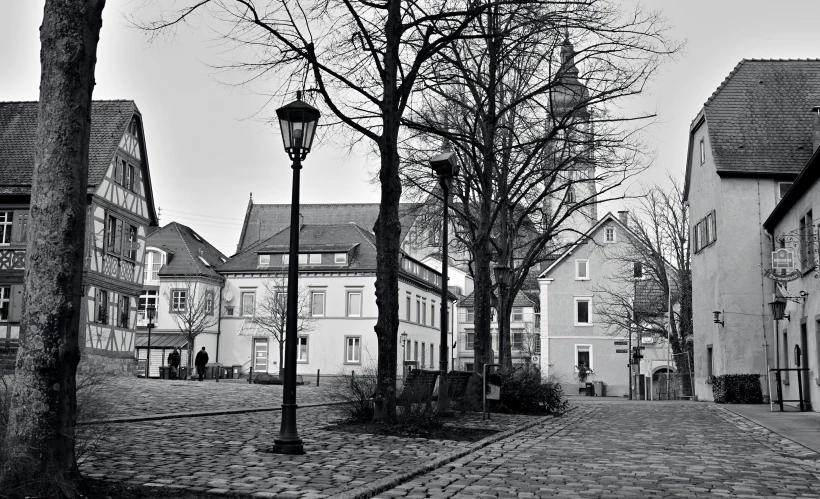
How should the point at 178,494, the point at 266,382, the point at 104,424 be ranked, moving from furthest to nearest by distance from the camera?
the point at 266,382
the point at 104,424
the point at 178,494

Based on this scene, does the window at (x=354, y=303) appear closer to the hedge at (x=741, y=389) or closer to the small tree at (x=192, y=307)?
the small tree at (x=192, y=307)

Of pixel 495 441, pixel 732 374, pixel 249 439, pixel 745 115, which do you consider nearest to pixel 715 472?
pixel 495 441

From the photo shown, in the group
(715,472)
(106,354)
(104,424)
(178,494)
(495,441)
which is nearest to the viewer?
(178,494)

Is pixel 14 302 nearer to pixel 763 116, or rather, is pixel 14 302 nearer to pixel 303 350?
pixel 303 350

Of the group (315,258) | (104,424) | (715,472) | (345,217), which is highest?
(345,217)

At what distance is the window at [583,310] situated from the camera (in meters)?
59.9

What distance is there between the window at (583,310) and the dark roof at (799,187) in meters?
30.2

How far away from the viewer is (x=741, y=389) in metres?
30.5

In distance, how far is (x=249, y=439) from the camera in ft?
A: 37.9

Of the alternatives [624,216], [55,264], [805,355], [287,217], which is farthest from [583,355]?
[55,264]

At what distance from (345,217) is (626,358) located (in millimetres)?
33249

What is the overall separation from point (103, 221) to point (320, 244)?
92.0ft

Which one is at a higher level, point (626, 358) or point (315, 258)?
point (315, 258)

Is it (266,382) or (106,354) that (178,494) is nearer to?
(106,354)
